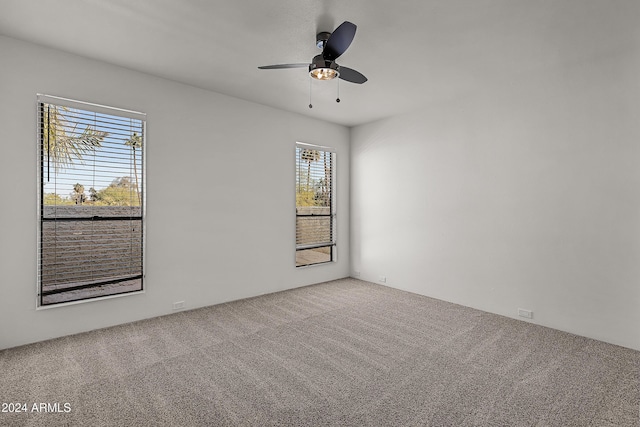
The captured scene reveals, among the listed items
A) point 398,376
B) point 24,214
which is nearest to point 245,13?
point 24,214

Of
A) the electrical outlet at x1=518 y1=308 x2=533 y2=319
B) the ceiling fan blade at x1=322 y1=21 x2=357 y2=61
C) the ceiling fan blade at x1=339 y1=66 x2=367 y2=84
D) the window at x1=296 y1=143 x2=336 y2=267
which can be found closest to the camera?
the ceiling fan blade at x1=322 y1=21 x2=357 y2=61

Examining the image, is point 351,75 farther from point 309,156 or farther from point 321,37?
point 309,156

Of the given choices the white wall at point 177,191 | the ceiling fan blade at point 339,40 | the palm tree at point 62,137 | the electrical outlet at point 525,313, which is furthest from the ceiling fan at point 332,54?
the electrical outlet at point 525,313

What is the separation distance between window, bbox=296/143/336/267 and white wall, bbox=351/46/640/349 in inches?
36.8

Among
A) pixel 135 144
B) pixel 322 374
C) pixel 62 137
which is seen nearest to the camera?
pixel 322 374

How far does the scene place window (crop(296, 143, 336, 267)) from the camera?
5.14 metres

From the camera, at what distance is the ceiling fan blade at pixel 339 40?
85.3 inches

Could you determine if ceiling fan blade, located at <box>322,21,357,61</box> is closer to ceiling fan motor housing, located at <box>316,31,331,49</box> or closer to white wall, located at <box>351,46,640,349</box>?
ceiling fan motor housing, located at <box>316,31,331,49</box>

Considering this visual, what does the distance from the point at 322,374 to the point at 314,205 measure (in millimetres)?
3225

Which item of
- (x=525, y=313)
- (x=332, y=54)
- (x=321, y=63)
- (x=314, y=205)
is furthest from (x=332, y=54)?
(x=525, y=313)

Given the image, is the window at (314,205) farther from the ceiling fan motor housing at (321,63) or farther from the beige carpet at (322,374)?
the ceiling fan motor housing at (321,63)

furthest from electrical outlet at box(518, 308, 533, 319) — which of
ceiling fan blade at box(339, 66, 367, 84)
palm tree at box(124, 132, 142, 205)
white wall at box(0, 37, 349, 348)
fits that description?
palm tree at box(124, 132, 142, 205)

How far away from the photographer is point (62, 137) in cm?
A: 308

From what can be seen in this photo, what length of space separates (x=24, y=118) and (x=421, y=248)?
484 cm
